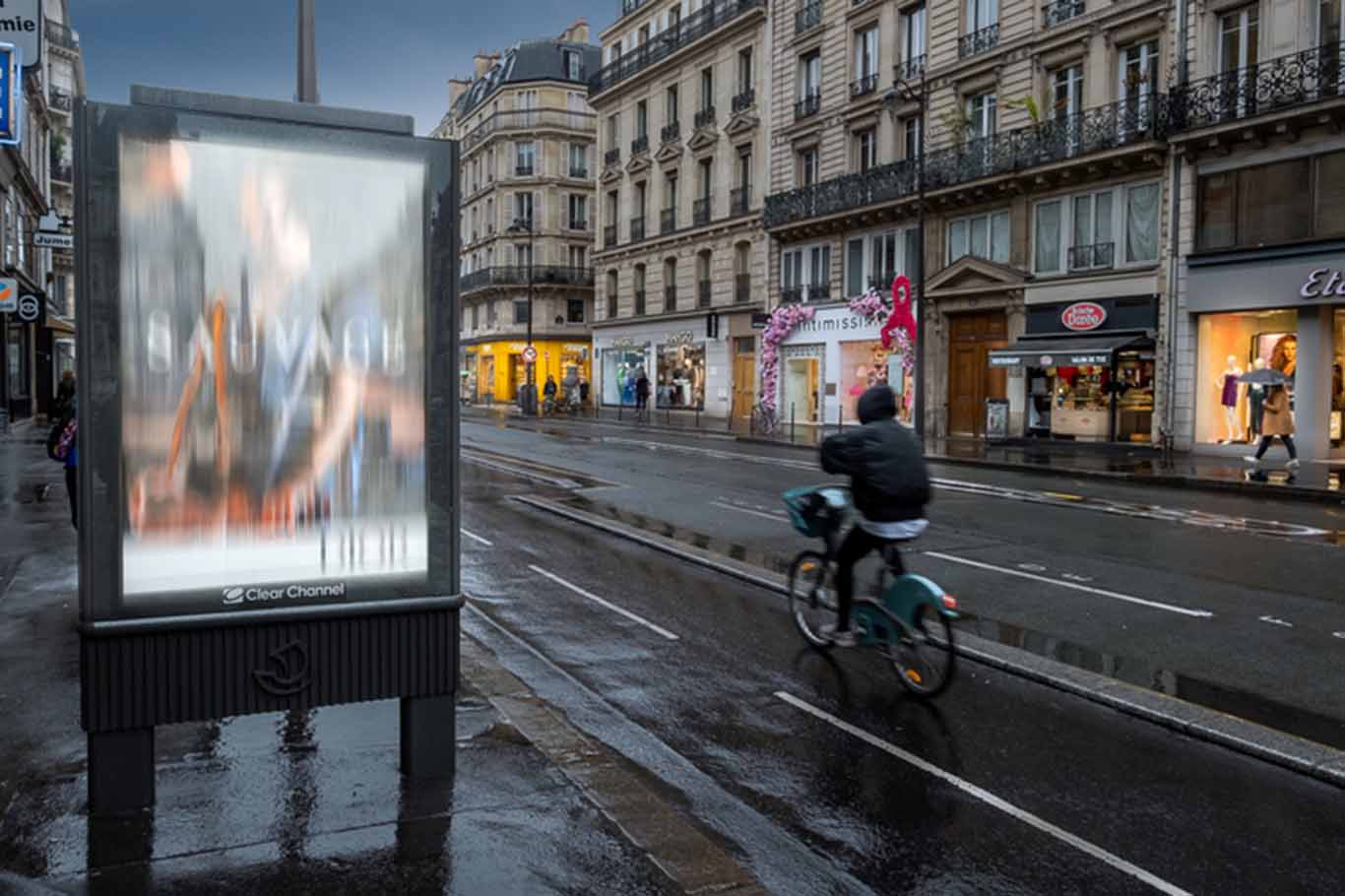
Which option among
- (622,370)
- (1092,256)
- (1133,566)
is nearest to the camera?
(1133,566)

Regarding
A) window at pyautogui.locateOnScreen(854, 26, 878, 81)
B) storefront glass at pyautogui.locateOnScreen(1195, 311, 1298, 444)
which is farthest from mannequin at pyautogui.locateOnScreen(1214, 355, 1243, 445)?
window at pyautogui.locateOnScreen(854, 26, 878, 81)

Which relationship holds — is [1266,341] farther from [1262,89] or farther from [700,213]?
[700,213]

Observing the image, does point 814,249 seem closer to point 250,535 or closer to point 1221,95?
point 1221,95

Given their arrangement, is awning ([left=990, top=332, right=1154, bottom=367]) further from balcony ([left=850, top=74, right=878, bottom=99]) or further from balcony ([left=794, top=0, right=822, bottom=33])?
balcony ([left=794, top=0, right=822, bottom=33])

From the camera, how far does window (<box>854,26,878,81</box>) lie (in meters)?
36.4

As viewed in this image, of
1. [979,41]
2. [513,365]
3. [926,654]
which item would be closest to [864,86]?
[979,41]

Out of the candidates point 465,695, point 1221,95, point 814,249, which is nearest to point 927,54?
point 814,249

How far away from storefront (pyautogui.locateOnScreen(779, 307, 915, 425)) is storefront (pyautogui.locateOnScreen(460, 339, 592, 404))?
25657 millimetres

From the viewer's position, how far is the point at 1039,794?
5.02 meters

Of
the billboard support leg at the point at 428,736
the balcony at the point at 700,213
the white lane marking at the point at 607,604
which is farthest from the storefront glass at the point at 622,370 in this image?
the billboard support leg at the point at 428,736

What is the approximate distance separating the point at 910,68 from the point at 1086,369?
11.9m

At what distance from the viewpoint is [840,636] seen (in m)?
7.29

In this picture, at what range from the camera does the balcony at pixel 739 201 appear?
43.0 m

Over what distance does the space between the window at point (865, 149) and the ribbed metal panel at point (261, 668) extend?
34.3 m
